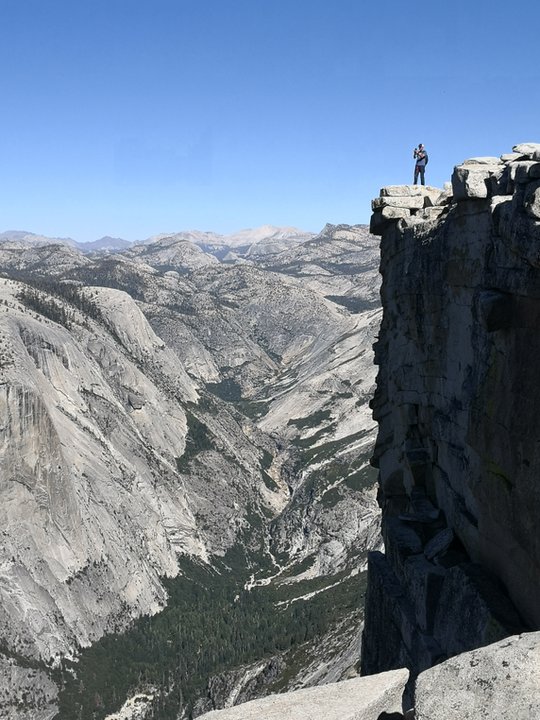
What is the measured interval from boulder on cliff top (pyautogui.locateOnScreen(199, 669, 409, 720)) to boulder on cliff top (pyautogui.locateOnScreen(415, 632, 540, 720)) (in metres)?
3.39

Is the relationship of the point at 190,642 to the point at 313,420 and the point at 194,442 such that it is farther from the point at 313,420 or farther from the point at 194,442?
the point at 313,420

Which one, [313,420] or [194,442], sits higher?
[194,442]

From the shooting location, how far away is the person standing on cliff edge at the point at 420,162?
2528 cm

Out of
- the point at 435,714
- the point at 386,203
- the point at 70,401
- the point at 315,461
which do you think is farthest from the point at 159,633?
the point at 435,714

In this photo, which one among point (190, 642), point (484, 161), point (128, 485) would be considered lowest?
point (190, 642)

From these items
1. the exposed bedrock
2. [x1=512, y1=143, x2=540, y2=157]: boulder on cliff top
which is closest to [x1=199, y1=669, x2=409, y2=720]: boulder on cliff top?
the exposed bedrock

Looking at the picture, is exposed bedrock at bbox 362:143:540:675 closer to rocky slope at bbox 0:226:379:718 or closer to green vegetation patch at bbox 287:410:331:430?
rocky slope at bbox 0:226:379:718

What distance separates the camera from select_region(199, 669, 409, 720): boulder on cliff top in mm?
11945

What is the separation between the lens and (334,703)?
40.1ft

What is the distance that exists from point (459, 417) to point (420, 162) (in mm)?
11854

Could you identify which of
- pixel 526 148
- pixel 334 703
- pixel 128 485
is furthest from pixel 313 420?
pixel 334 703

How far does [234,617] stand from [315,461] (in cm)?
6461

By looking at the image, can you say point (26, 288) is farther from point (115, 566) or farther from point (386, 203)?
point (386, 203)

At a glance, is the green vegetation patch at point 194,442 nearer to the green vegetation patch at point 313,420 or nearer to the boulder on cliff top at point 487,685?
the green vegetation patch at point 313,420
